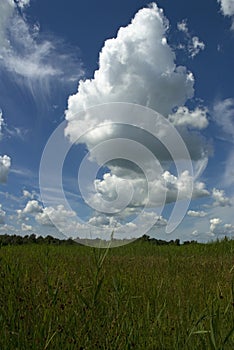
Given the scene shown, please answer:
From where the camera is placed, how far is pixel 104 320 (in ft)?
10.7

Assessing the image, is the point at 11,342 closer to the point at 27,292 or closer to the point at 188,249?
the point at 27,292

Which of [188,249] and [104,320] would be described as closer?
[104,320]

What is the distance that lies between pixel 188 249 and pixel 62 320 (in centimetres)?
1188

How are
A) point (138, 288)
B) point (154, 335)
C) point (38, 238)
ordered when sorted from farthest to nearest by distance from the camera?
point (38, 238)
point (138, 288)
point (154, 335)

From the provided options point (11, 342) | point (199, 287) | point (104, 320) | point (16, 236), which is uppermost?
point (16, 236)

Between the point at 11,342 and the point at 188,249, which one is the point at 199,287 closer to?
the point at 11,342

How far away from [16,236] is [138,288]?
49.0 ft

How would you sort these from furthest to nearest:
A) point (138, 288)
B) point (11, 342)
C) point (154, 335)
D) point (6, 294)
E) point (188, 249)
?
point (188, 249) → point (138, 288) → point (6, 294) → point (154, 335) → point (11, 342)

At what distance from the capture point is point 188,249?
1477 cm

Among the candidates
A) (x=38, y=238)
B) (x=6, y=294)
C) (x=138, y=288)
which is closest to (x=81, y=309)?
(x=6, y=294)

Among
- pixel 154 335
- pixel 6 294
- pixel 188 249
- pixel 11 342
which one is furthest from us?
pixel 188 249

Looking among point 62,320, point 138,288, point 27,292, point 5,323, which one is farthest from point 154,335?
point 138,288

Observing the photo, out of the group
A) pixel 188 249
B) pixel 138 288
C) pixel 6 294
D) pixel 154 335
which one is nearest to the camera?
pixel 154 335

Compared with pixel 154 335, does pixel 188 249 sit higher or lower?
higher
